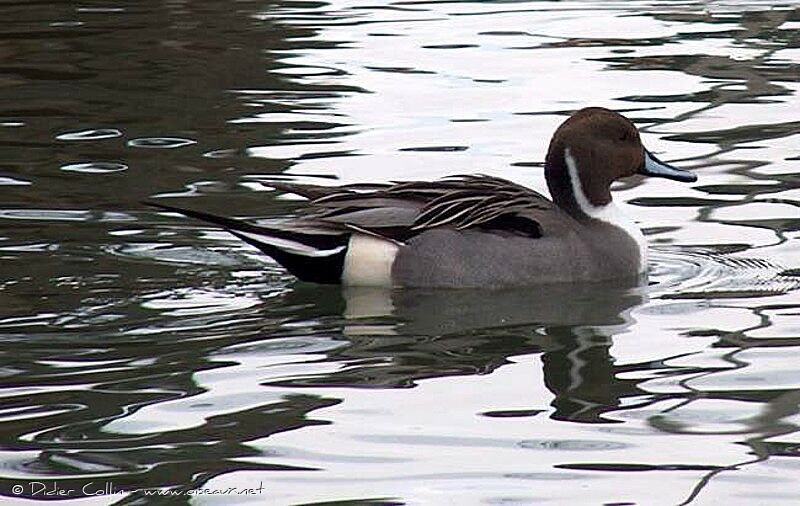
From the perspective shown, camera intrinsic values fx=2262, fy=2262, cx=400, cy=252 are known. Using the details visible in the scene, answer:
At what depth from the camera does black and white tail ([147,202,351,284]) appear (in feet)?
25.6

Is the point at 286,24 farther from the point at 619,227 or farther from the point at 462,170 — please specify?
the point at 619,227

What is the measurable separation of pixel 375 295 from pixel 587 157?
3.45ft

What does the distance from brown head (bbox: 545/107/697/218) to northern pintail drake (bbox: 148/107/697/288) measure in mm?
212

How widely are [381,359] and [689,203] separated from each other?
275 cm

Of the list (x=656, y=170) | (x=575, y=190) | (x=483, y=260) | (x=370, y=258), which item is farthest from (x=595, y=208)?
(x=370, y=258)

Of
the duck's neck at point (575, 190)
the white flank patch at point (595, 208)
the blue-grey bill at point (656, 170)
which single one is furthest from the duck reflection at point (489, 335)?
the blue-grey bill at point (656, 170)

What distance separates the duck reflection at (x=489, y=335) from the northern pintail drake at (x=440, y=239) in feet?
0.22

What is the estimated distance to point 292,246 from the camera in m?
7.82

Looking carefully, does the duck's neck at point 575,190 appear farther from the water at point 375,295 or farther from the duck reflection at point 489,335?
the duck reflection at point 489,335

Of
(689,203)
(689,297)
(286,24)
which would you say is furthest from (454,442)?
(286,24)

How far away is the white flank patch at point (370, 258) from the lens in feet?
25.8

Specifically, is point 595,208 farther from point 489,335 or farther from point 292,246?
point 489,335

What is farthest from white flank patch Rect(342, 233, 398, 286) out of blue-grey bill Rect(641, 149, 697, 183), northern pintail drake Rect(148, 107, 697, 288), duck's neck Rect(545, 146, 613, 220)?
blue-grey bill Rect(641, 149, 697, 183)

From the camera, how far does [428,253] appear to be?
787cm
